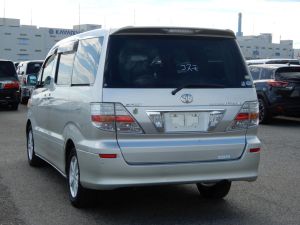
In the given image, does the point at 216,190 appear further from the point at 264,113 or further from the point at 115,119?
the point at 264,113

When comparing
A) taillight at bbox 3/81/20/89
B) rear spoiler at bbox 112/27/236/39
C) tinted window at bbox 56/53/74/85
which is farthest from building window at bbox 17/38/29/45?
rear spoiler at bbox 112/27/236/39

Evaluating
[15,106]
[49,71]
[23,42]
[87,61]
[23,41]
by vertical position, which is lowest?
[15,106]

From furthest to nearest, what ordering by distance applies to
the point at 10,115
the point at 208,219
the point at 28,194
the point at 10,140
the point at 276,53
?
the point at 276,53 < the point at 10,115 < the point at 10,140 < the point at 28,194 < the point at 208,219

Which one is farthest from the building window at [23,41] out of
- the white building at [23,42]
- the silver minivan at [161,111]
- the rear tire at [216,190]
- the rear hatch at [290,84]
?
the silver minivan at [161,111]

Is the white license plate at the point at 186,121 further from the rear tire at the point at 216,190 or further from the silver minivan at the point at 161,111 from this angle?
the rear tire at the point at 216,190

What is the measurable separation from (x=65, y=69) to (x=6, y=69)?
13422 mm

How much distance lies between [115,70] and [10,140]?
252 inches

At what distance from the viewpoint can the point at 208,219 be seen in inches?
211

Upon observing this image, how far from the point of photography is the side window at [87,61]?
532 cm

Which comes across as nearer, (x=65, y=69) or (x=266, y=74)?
(x=65, y=69)

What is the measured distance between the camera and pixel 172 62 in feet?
17.4

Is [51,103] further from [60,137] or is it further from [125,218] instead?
[125,218]

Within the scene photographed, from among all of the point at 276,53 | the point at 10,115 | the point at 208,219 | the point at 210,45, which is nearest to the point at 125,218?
the point at 208,219

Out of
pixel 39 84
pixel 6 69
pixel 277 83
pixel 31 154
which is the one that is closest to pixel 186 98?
pixel 39 84
